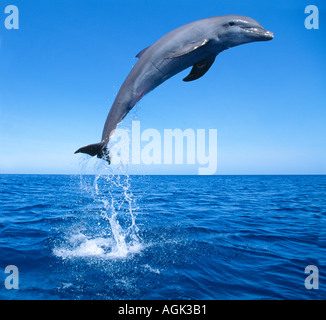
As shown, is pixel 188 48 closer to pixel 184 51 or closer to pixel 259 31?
pixel 184 51

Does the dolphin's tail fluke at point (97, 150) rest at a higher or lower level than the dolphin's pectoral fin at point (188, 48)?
lower

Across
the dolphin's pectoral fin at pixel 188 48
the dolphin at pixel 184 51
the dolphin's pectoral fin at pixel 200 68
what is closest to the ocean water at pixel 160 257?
the dolphin at pixel 184 51

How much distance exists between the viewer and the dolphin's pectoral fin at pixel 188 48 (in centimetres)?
303

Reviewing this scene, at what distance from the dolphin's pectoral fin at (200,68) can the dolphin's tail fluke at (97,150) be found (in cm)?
178

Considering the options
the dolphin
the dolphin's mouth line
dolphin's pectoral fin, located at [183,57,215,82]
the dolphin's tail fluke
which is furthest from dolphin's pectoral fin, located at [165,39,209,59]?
the dolphin's tail fluke

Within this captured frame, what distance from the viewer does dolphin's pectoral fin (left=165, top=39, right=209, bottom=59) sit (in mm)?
3025

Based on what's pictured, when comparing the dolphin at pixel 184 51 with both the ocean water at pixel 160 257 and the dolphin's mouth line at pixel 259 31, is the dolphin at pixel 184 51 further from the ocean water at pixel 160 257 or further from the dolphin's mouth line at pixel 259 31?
the ocean water at pixel 160 257

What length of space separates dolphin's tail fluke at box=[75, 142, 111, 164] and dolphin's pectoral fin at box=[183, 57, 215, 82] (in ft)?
5.84

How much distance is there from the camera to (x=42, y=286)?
4.73 metres

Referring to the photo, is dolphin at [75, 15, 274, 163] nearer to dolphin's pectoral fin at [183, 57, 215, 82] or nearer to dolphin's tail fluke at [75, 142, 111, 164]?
dolphin's pectoral fin at [183, 57, 215, 82]
